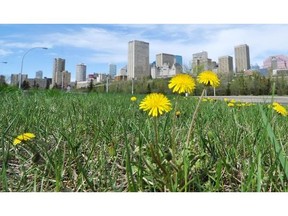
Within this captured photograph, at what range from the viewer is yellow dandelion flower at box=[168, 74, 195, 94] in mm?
669

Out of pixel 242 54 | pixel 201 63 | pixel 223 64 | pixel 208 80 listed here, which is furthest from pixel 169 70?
pixel 223 64

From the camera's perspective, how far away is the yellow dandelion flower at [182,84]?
2.20 feet

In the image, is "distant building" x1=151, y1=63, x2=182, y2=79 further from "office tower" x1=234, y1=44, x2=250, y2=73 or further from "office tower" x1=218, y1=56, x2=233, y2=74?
"office tower" x1=218, y1=56, x2=233, y2=74

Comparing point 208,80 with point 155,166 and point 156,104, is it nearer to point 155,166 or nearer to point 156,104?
point 156,104

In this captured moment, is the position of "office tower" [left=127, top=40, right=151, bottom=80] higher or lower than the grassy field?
higher

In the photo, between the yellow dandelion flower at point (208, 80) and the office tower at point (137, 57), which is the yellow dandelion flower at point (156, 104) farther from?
the office tower at point (137, 57)

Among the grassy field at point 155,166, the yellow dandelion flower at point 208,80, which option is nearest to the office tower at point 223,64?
the grassy field at point 155,166

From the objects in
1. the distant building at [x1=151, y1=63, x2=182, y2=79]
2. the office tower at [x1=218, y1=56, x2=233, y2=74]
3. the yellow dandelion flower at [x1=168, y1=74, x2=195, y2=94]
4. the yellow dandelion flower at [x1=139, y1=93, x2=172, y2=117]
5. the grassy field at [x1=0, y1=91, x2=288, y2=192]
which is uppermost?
the office tower at [x1=218, y1=56, x2=233, y2=74]

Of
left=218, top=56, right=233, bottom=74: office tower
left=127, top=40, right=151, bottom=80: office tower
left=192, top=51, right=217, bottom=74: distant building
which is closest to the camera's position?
left=192, top=51, right=217, bottom=74: distant building

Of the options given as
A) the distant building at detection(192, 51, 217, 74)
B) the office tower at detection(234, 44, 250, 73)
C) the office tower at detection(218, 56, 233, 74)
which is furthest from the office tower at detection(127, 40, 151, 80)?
the office tower at detection(218, 56, 233, 74)
